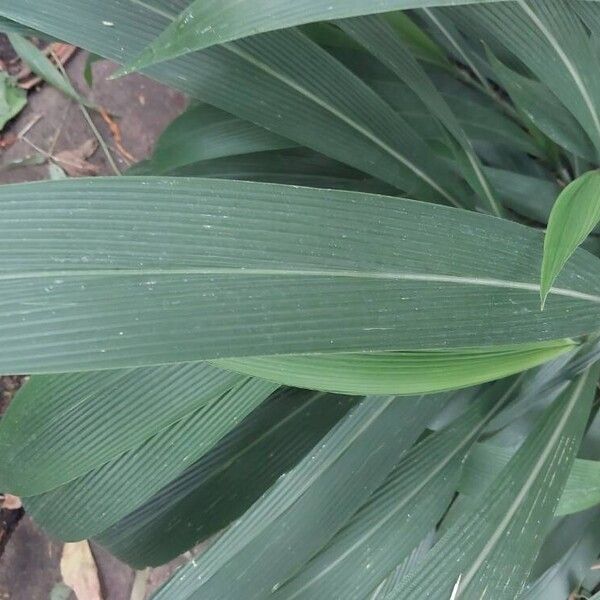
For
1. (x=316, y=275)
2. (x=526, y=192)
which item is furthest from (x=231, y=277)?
(x=526, y=192)

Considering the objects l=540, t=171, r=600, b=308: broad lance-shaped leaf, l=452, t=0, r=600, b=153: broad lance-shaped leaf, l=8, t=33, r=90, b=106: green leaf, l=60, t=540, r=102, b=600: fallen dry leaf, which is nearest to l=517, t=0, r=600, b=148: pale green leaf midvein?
l=452, t=0, r=600, b=153: broad lance-shaped leaf

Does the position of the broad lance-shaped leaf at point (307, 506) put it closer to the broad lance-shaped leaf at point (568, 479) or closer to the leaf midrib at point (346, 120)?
the broad lance-shaped leaf at point (568, 479)

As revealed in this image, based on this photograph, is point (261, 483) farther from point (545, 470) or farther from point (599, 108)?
point (599, 108)

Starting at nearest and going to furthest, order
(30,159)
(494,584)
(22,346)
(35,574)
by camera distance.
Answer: (22,346), (494,584), (35,574), (30,159)

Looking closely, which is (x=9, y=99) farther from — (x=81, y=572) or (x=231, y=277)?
(x=231, y=277)

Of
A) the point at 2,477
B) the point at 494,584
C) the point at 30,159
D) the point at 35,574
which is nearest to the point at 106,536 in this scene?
the point at 2,477

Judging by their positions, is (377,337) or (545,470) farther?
(545,470)

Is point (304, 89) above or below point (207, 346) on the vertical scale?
above
